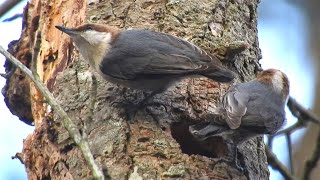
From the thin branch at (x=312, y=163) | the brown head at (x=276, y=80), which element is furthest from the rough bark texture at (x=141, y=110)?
the thin branch at (x=312, y=163)

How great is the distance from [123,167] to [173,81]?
72 centimetres

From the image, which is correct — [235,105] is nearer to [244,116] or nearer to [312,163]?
[244,116]

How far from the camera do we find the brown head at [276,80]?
439 cm

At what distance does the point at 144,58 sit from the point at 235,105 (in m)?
0.56

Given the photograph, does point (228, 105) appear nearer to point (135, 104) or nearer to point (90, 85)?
point (135, 104)

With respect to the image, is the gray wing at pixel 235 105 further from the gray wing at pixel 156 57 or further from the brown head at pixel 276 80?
the brown head at pixel 276 80

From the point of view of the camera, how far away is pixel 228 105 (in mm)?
3766

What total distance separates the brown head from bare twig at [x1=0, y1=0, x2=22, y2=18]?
1.59 metres

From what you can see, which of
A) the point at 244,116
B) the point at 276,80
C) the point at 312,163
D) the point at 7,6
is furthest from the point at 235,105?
the point at 7,6

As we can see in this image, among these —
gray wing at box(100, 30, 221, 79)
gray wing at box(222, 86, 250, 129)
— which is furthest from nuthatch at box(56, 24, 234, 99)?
gray wing at box(222, 86, 250, 129)

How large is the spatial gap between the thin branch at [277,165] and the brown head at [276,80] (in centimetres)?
39

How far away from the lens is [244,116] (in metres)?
3.85

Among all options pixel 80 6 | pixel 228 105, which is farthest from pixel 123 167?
pixel 80 6

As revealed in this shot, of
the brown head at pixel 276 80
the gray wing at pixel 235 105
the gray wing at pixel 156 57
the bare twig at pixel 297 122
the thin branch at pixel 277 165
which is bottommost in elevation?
the thin branch at pixel 277 165
